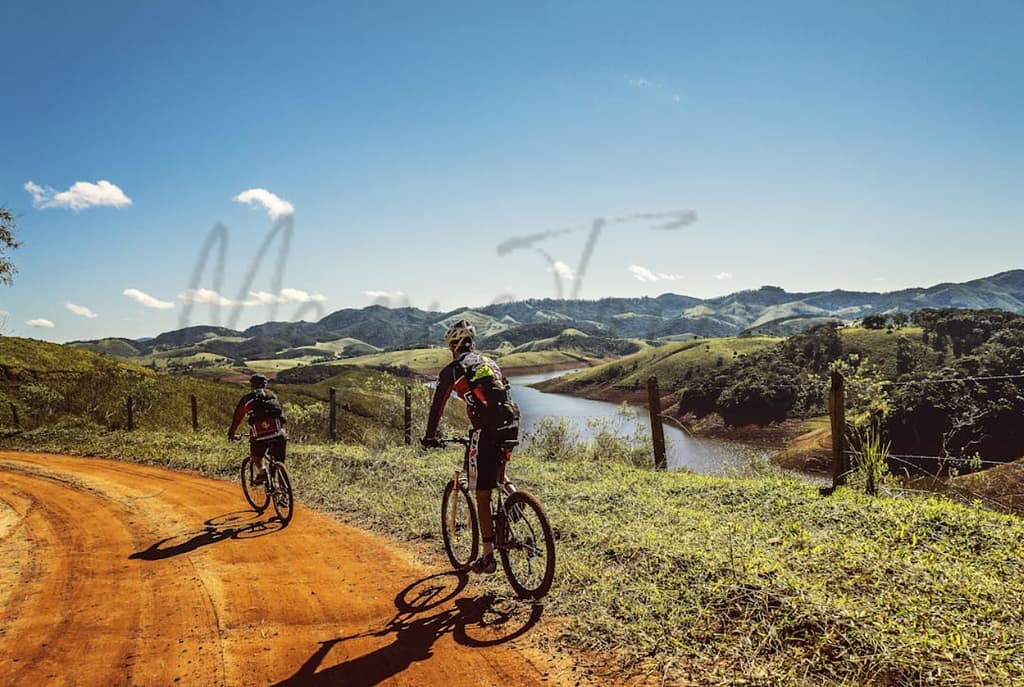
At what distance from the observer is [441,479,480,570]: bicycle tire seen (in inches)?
286

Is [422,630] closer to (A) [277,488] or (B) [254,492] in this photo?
(A) [277,488]

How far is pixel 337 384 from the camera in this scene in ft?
284

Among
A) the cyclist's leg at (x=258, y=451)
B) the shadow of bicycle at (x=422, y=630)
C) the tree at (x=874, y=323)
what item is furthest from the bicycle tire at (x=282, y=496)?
the tree at (x=874, y=323)

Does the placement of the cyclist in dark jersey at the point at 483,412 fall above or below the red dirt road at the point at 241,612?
above

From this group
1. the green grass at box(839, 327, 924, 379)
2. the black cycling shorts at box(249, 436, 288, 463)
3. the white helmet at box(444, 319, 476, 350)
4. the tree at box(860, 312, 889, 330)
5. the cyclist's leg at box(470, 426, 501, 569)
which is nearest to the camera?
the cyclist's leg at box(470, 426, 501, 569)

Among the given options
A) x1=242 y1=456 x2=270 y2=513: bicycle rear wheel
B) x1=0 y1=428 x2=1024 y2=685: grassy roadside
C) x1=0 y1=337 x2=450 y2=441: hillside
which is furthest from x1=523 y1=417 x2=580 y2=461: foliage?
x1=242 y1=456 x2=270 y2=513: bicycle rear wheel

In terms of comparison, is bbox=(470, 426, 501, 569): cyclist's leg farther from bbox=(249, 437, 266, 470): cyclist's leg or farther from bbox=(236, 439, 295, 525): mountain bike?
Answer: bbox=(249, 437, 266, 470): cyclist's leg

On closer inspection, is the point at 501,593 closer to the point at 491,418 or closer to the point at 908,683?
the point at 491,418

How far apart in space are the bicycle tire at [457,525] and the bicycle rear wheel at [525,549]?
0.80 metres

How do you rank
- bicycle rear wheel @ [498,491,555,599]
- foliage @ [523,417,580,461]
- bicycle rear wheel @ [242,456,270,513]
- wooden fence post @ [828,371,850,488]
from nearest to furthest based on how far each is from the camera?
bicycle rear wheel @ [498,491,555,599]
wooden fence post @ [828,371,850,488]
bicycle rear wheel @ [242,456,270,513]
foliage @ [523,417,580,461]

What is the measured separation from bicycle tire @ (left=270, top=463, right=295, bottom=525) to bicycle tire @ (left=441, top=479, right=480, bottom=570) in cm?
402

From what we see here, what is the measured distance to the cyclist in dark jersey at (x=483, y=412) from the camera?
244 inches

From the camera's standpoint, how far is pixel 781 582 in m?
5.31

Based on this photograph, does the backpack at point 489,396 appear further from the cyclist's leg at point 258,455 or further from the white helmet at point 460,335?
the cyclist's leg at point 258,455
